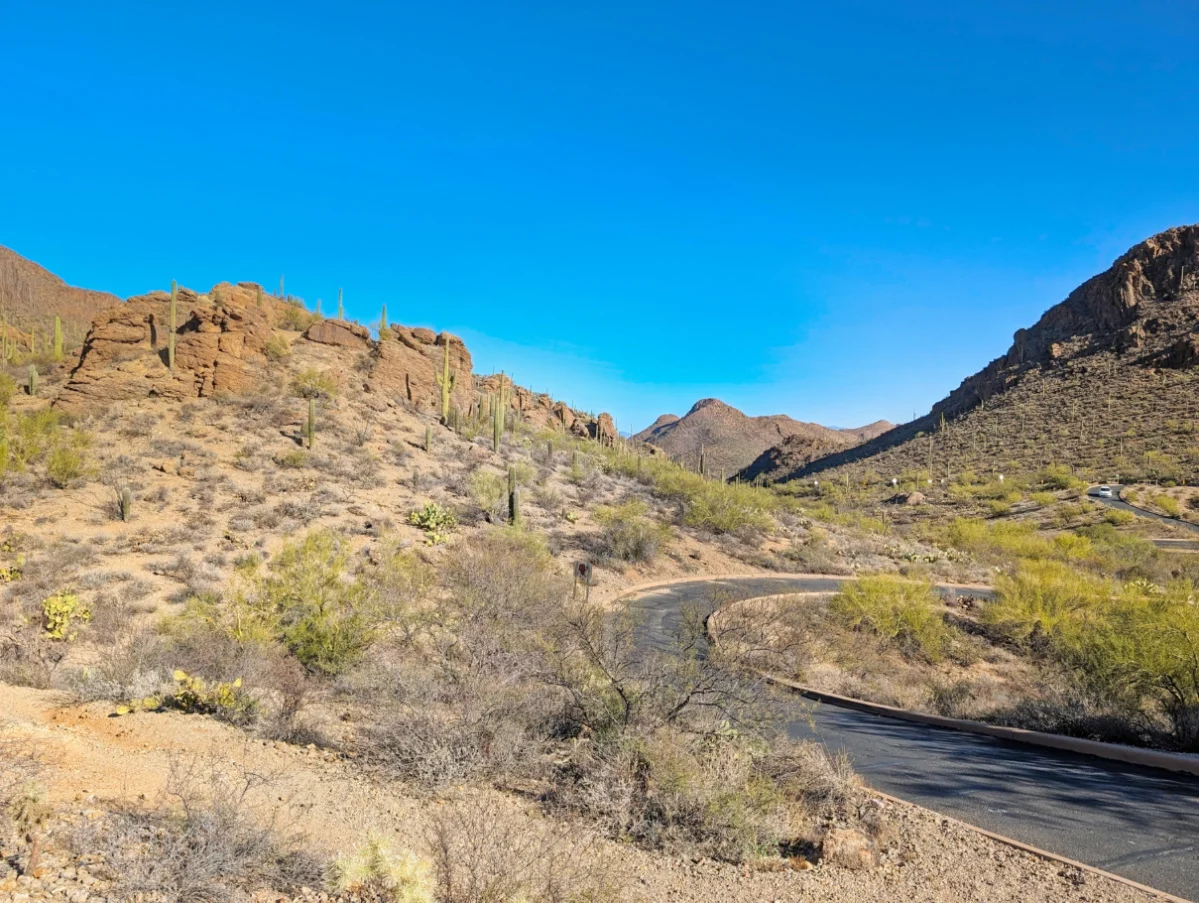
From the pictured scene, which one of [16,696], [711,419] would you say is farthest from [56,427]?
[711,419]

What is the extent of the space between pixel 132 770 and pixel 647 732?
177 inches

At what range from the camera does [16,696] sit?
7324 mm

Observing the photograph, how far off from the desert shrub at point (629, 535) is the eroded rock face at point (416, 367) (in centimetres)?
1621

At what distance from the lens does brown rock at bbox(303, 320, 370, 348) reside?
38219 mm

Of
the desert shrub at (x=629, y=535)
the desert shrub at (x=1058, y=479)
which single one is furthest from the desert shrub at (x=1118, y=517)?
the desert shrub at (x=629, y=535)

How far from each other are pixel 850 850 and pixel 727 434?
5217 inches

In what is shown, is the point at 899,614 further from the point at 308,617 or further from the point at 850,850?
the point at 308,617

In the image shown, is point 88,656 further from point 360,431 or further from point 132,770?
point 360,431

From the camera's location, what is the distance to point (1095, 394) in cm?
5747

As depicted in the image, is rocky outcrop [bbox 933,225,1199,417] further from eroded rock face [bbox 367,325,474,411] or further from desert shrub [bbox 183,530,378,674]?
desert shrub [bbox 183,530,378,674]

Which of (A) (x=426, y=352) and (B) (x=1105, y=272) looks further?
(B) (x=1105, y=272)

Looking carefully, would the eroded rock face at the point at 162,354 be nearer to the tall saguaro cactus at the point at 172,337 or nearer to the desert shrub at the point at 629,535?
the tall saguaro cactus at the point at 172,337

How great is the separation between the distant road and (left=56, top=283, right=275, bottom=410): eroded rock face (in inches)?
1863

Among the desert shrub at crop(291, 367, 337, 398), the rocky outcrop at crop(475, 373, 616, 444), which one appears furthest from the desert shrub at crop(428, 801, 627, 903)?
the rocky outcrop at crop(475, 373, 616, 444)
